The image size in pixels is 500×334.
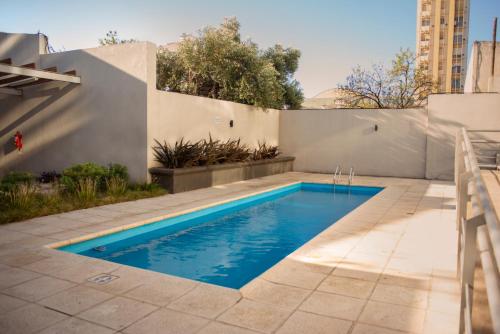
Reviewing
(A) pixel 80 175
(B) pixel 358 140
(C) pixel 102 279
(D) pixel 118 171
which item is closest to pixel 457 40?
(B) pixel 358 140

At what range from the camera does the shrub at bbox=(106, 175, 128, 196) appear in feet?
29.5

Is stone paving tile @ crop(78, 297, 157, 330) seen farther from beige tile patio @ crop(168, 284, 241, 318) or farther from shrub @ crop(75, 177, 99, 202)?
shrub @ crop(75, 177, 99, 202)

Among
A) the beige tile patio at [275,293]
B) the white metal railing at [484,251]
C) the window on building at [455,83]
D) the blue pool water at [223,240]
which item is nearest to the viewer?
the white metal railing at [484,251]

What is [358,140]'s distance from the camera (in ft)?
50.8

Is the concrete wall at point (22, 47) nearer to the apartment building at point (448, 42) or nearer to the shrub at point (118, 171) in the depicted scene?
the shrub at point (118, 171)

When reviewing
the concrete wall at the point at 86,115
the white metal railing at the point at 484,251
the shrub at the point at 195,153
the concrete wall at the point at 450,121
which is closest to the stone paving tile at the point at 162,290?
the white metal railing at the point at 484,251

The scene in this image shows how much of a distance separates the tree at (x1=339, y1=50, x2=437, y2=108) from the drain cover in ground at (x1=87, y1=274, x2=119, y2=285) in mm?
22250

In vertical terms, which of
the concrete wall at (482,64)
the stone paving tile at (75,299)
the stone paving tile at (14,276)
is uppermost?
the concrete wall at (482,64)

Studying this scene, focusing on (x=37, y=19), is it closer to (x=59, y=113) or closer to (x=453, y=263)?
(x=59, y=113)

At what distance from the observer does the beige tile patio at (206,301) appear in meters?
3.33

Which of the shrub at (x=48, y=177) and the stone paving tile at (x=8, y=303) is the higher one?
the shrub at (x=48, y=177)

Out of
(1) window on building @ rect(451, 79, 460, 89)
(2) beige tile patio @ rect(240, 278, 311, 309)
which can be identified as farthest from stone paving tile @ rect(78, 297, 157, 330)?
(1) window on building @ rect(451, 79, 460, 89)

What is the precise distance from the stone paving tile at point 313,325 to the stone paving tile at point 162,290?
3.76 ft

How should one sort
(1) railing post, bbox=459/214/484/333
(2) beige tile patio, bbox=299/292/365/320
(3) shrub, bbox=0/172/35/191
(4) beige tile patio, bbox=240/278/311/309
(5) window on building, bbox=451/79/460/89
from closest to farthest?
(1) railing post, bbox=459/214/484/333 → (2) beige tile patio, bbox=299/292/365/320 → (4) beige tile patio, bbox=240/278/311/309 → (3) shrub, bbox=0/172/35/191 → (5) window on building, bbox=451/79/460/89
